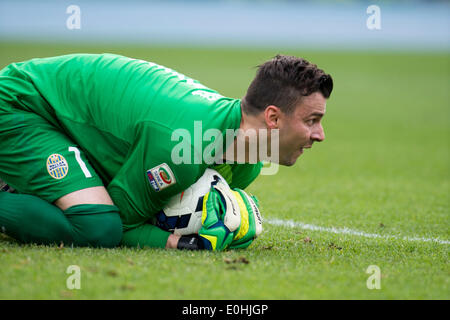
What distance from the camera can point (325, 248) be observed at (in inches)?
170

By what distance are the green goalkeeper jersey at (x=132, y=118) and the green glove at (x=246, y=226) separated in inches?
12.9

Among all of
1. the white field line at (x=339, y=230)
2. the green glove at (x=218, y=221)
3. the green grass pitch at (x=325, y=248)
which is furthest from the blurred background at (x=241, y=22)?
the green glove at (x=218, y=221)

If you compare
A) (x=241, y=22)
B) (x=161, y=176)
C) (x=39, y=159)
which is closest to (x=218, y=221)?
(x=161, y=176)

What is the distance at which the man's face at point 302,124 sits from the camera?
13.3 feet

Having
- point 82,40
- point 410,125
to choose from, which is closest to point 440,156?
point 410,125

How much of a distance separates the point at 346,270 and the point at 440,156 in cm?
651

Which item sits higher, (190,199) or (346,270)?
(190,199)

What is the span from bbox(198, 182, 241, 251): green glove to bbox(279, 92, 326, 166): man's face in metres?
0.51

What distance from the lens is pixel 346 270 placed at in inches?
146

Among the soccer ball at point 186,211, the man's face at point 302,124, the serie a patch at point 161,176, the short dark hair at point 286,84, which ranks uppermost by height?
the short dark hair at point 286,84

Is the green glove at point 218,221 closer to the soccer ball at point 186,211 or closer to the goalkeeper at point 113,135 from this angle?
the soccer ball at point 186,211

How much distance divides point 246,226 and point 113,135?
102cm

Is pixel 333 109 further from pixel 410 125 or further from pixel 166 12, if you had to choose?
pixel 166 12

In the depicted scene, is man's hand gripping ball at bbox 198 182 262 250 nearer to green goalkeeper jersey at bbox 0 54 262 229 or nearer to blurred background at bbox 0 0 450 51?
green goalkeeper jersey at bbox 0 54 262 229
